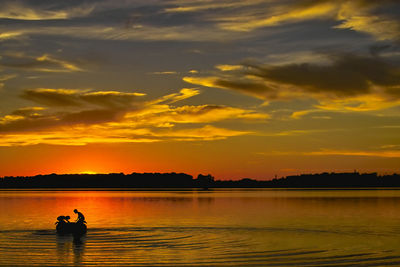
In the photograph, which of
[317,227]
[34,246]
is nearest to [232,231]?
[317,227]

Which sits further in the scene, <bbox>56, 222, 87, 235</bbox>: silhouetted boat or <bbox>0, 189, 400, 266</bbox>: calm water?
<bbox>56, 222, 87, 235</bbox>: silhouetted boat

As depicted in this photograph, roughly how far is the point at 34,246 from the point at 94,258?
314 inches

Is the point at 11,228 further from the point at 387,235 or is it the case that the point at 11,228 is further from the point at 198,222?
the point at 387,235

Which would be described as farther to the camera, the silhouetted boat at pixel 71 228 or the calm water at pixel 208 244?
the silhouetted boat at pixel 71 228

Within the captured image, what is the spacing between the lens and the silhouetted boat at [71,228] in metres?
45.8

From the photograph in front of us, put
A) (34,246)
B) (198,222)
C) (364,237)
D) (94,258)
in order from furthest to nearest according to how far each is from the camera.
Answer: (198,222)
(364,237)
(34,246)
(94,258)

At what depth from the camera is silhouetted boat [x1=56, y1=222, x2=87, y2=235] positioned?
4578cm

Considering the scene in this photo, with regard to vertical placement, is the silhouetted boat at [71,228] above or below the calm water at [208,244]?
above

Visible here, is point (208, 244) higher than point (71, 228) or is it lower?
lower

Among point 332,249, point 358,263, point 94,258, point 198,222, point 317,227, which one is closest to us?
point 358,263

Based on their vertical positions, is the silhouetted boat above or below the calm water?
above

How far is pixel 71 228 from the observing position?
4591 cm

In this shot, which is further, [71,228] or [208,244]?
[71,228]

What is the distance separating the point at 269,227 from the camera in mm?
52219
